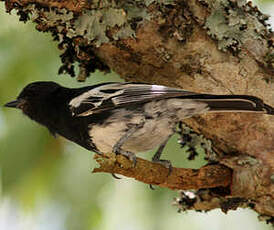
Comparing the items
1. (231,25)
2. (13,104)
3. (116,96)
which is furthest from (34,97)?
(231,25)

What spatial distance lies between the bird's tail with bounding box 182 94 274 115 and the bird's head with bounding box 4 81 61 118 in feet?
3.91

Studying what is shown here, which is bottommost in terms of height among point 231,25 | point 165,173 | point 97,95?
point 165,173

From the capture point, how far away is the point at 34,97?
11.9 ft

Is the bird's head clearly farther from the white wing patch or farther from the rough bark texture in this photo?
the rough bark texture

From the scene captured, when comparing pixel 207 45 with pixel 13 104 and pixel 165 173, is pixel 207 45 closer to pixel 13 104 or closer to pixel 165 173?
pixel 165 173

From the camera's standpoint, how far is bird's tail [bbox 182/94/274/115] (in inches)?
101

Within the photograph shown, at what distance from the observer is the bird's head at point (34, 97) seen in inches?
Result: 137

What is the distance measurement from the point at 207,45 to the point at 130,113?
592 millimetres

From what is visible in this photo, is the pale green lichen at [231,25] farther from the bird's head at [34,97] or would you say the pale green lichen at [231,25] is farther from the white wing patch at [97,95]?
the bird's head at [34,97]

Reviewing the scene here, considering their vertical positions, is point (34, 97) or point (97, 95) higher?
point (34, 97)

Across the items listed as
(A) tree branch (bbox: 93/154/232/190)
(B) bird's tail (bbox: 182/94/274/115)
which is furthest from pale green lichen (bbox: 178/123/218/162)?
(B) bird's tail (bbox: 182/94/274/115)

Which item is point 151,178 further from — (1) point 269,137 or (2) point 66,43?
(2) point 66,43

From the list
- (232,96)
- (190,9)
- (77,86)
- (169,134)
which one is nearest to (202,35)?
(190,9)

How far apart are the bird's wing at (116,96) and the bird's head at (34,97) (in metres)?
0.28
